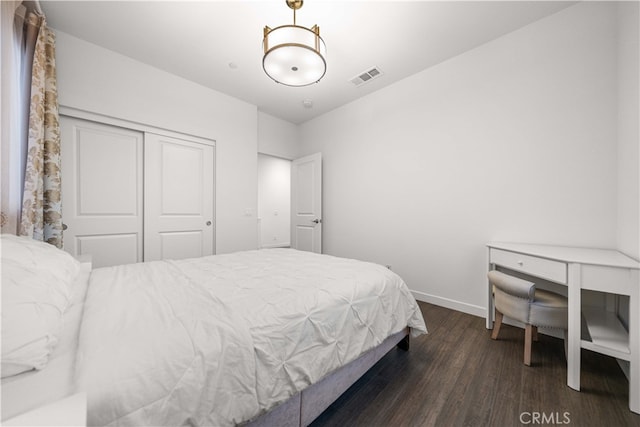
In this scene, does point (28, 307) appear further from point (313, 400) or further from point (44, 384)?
point (313, 400)

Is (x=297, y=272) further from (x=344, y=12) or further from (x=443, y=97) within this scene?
(x=443, y=97)

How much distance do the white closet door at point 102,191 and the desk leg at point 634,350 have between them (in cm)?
420

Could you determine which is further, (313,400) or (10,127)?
(10,127)

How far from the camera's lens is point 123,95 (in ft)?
8.70

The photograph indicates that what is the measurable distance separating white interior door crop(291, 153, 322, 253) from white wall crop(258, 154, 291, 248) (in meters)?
1.70

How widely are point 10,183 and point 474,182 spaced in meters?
3.79

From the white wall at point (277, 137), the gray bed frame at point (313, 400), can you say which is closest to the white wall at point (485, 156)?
the white wall at point (277, 137)

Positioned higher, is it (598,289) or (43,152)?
(43,152)

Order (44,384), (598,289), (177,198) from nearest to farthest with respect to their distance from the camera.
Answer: (44,384) < (598,289) < (177,198)

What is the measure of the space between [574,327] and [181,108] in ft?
14.1

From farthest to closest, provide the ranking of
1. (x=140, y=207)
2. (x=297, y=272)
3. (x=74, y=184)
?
(x=140, y=207) < (x=74, y=184) < (x=297, y=272)

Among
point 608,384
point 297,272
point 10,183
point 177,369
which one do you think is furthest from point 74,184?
point 608,384

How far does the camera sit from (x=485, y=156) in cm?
244

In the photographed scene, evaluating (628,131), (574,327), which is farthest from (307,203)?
(628,131)
